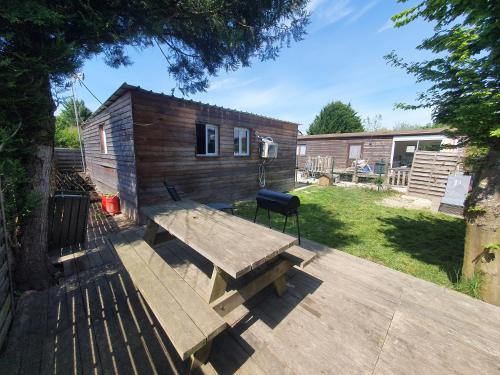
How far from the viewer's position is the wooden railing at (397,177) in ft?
34.4

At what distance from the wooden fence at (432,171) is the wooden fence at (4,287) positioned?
11.6 meters

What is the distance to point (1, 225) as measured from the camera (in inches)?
80.8

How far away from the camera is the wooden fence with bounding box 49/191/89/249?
3.43 metres

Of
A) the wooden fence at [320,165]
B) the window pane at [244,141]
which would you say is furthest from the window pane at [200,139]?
the wooden fence at [320,165]

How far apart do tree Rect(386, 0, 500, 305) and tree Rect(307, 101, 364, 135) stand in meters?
28.8

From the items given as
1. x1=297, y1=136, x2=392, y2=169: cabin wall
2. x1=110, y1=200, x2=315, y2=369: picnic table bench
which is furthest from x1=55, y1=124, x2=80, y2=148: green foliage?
x1=297, y1=136, x2=392, y2=169: cabin wall

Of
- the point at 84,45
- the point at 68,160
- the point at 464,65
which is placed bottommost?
the point at 68,160

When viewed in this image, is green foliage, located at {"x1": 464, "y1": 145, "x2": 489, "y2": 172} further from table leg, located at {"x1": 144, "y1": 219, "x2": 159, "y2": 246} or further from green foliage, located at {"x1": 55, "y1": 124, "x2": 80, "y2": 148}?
green foliage, located at {"x1": 55, "y1": 124, "x2": 80, "y2": 148}

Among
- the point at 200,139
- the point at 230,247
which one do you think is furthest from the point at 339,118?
the point at 230,247

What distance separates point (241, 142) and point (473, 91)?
19.7 feet

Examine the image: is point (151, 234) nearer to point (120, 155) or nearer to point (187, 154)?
point (187, 154)

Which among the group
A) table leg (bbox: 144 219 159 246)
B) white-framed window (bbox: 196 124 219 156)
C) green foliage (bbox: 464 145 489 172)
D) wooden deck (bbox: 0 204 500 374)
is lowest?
wooden deck (bbox: 0 204 500 374)

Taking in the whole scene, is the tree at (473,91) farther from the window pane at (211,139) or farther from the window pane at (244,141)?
the window pane at (244,141)

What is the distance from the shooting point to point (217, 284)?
6.21 feet
